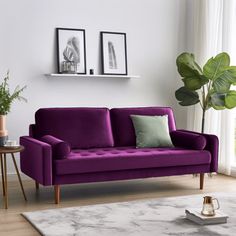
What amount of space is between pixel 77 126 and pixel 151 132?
0.84 m

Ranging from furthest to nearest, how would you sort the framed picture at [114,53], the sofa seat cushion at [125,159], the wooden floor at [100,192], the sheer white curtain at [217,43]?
the framed picture at [114,53], the sheer white curtain at [217,43], the sofa seat cushion at [125,159], the wooden floor at [100,192]

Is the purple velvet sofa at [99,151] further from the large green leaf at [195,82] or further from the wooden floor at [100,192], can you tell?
the large green leaf at [195,82]

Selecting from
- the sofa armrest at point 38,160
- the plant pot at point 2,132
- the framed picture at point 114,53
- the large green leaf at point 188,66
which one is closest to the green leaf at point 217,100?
the large green leaf at point 188,66

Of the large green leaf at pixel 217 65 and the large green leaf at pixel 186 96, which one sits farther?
the large green leaf at pixel 186 96

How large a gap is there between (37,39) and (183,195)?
2.54 metres

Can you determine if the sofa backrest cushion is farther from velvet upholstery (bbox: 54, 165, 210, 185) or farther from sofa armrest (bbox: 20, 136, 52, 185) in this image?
velvet upholstery (bbox: 54, 165, 210, 185)

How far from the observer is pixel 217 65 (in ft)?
19.2

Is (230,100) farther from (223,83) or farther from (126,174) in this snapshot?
(126,174)

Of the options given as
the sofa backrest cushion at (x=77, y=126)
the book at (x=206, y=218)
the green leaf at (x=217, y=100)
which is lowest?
the book at (x=206, y=218)

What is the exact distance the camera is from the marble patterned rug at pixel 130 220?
12.0 feet

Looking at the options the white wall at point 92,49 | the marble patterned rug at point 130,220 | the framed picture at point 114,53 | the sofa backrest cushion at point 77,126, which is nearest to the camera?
the marble patterned rug at point 130,220

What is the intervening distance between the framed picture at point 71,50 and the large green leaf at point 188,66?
3.97ft

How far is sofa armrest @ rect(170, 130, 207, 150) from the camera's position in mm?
5348

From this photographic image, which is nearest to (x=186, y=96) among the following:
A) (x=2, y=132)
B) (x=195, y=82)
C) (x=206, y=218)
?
(x=195, y=82)
